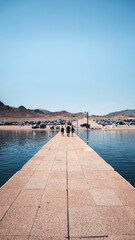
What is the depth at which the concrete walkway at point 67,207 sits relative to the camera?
13.4 feet

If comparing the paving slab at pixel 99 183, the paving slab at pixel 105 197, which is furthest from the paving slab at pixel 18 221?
the paving slab at pixel 99 183

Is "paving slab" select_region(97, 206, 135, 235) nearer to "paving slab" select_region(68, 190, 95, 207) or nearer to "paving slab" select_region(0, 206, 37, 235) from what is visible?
"paving slab" select_region(68, 190, 95, 207)

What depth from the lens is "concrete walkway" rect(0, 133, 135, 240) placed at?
4.07 m

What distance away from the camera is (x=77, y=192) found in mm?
6258

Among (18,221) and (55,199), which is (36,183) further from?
(18,221)

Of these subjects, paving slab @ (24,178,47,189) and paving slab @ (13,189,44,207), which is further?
paving slab @ (24,178,47,189)

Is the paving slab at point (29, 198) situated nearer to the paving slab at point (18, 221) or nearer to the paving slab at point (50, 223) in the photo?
the paving slab at point (18, 221)

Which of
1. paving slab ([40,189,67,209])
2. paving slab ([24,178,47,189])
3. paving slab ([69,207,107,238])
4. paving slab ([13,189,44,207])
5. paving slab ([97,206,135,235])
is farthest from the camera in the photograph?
paving slab ([24,178,47,189])

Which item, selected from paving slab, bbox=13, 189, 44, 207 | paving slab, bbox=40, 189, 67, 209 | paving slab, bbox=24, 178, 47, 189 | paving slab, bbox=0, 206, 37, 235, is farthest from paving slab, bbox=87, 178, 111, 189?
paving slab, bbox=0, 206, 37, 235

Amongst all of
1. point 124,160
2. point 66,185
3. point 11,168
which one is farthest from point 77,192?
point 124,160

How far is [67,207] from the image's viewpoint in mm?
5184

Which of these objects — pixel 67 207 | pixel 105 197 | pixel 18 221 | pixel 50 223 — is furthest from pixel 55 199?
pixel 105 197

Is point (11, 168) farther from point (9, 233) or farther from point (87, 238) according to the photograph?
point (87, 238)

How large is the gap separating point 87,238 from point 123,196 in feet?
8.47
